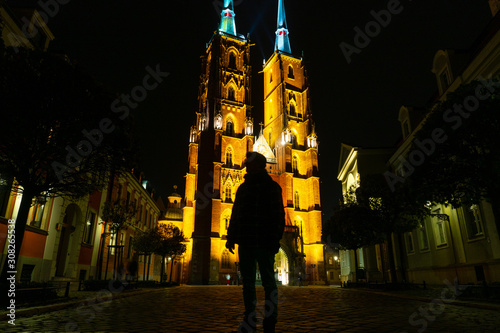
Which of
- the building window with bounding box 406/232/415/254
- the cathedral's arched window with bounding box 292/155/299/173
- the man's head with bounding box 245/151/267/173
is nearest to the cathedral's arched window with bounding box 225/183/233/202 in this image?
the cathedral's arched window with bounding box 292/155/299/173

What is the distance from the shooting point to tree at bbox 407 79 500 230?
11.0 meters

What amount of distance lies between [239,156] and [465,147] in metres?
40.6

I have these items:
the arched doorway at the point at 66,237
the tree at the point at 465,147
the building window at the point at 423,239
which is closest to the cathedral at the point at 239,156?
the building window at the point at 423,239

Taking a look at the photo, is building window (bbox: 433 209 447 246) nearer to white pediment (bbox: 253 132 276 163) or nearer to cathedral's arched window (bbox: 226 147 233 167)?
cathedral's arched window (bbox: 226 147 233 167)

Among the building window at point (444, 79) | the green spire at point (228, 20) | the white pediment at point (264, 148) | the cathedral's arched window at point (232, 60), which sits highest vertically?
the green spire at point (228, 20)

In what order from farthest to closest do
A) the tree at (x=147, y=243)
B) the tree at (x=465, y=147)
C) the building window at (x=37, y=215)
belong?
the tree at (x=147, y=243) → the building window at (x=37, y=215) → the tree at (x=465, y=147)

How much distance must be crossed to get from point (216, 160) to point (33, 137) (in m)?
37.4

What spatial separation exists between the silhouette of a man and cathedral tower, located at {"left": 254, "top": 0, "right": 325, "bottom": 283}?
42.3m

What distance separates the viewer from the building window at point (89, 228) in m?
20.7

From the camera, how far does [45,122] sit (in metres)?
10.3

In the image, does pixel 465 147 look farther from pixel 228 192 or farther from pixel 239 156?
pixel 239 156

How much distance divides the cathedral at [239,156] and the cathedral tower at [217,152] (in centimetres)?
13

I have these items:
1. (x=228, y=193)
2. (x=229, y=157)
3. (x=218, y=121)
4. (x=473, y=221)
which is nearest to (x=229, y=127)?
(x=218, y=121)

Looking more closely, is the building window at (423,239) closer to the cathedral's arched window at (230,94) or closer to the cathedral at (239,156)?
the cathedral at (239,156)
